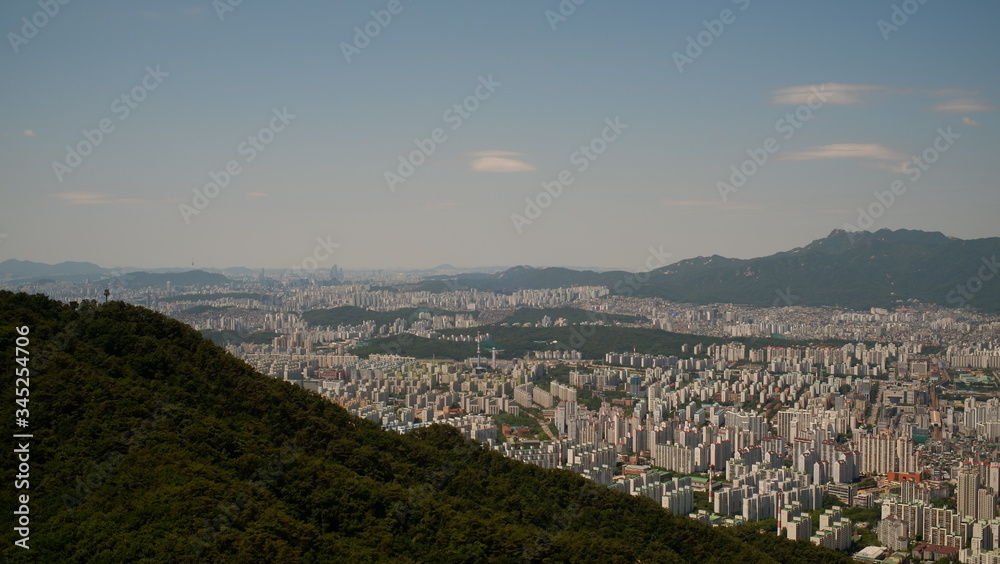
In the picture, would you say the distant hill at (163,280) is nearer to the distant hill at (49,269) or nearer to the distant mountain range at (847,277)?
the distant hill at (49,269)

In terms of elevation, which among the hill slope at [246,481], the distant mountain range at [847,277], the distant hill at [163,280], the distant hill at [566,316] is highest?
the distant mountain range at [847,277]

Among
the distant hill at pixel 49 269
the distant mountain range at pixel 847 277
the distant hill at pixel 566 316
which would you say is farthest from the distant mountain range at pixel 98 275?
the distant hill at pixel 566 316

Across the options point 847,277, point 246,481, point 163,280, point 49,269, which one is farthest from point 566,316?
point 246,481

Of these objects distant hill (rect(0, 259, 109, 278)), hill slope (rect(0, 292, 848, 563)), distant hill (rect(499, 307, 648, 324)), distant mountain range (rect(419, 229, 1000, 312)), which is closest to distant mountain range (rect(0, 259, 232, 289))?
distant hill (rect(0, 259, 109, 278))

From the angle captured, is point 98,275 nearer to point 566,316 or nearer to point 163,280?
point 163,280

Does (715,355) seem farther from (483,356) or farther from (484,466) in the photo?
(484,466)

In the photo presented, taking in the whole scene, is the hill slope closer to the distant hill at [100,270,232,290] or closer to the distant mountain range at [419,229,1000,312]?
the distant hill at [100,270,232,290]
